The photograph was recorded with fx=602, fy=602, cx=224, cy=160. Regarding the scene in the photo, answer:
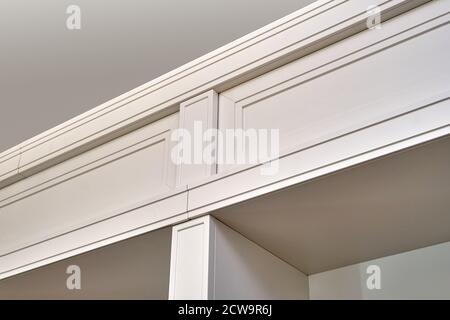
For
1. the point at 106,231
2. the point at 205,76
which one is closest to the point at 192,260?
the point at 106,231

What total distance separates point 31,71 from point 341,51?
0.96 metres

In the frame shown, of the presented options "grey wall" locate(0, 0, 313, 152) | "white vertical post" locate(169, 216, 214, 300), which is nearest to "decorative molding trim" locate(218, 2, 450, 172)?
"white vertical post" locate(169, 216, 214, 300)

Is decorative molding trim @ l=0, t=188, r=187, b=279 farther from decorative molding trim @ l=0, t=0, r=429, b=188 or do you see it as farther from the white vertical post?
decorative molding trim @ l=0, t=0, r=429, b=188

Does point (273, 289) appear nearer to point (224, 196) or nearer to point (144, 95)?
point (224, 196)

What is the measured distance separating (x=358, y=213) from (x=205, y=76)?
0.53 m

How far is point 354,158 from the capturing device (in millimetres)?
1163

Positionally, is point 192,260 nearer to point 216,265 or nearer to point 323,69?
point 216,265

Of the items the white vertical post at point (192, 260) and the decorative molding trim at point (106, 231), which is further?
the decorative molding trim at point (106, 231)

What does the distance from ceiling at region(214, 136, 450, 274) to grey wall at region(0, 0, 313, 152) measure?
59 cm

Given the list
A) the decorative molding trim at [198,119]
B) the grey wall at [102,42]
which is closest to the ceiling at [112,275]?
the decorative molding trim at [198,119]

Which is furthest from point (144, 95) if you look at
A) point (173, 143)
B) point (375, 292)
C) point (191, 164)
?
point (375, 292)

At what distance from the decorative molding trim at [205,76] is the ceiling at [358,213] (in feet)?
1.12

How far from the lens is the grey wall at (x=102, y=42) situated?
1.63m

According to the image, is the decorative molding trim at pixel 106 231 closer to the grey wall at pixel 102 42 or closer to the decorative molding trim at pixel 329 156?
the decorative molding trim at pixel 329 156
